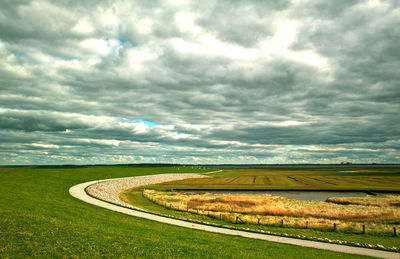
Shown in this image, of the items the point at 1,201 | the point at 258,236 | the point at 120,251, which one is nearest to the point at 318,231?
the point at 258,236

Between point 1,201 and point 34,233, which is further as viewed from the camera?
point 1,201

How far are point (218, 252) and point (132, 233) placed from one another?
27.9 feet

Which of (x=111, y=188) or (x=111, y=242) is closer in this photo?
(x=111, y=242)

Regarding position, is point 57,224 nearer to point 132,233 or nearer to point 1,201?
point 132,233

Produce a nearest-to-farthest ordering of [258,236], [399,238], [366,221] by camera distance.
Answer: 1. [258,236]
2. [399,238]
3. [366,221]

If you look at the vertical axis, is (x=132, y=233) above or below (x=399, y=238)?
above

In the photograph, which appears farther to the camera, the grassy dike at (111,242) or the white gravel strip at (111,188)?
the white gravel strip at (111,188)

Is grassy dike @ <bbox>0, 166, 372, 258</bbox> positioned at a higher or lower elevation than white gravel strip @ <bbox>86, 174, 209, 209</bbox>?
higher

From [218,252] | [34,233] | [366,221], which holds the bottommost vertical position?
[366,221]

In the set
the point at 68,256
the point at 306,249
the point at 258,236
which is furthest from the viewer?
the point at 258,236

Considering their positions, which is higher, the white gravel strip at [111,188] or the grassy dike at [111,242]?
the grassy dike at [111,242]

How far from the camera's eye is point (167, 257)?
17.1 m

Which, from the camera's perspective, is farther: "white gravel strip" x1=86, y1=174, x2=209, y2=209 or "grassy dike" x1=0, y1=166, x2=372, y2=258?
"white gravel strip" x1=86, y1=174, x2=209, y2=209

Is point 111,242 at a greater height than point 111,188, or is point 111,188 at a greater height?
point 111,242
